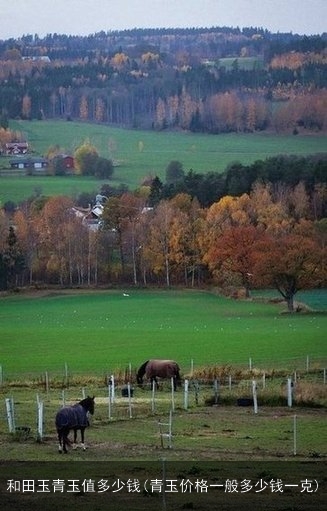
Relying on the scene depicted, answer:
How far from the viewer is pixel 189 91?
517ft

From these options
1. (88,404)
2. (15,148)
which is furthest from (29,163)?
(88,404)

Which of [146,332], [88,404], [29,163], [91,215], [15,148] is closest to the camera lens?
[88,404]

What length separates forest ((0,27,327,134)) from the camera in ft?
443

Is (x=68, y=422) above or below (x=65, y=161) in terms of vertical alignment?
above

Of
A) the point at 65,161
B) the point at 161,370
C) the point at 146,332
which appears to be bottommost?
the point at 65,161

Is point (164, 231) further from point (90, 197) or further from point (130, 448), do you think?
point (130, 448)

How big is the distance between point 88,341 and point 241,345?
5.68m

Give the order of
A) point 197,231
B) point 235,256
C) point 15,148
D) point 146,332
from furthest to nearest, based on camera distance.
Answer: point 15,148
point 197,231
point 235,256
point 146,332

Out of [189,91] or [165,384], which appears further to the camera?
[189,91]

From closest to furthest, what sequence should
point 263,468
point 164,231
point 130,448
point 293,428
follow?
point 263,468
point 130,448
point 293,428
point 164,231

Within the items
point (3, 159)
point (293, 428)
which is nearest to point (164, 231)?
point (3, 159)

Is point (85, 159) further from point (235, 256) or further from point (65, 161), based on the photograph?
point (235, 256)

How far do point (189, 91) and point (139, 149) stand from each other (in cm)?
3761

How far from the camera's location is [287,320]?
5191 cm
